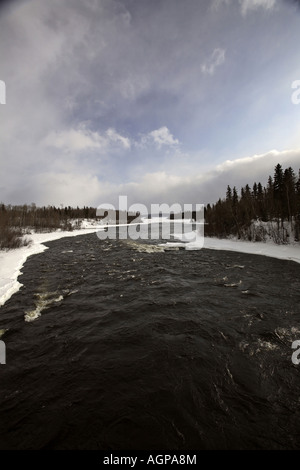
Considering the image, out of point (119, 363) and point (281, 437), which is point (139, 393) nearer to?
point (119, 363)

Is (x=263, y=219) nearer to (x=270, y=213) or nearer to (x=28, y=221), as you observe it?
(x=270, y=213)

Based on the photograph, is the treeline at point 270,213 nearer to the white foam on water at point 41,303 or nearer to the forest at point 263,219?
the forest at point 263,219

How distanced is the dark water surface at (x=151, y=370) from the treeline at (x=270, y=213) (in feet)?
66.4

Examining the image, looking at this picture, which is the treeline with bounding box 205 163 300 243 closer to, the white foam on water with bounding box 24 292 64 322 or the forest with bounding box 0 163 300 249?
the forest with bounding box 0 163 300 249

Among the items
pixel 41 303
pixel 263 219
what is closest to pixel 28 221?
pixel 41 303

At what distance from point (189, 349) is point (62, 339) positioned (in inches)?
156

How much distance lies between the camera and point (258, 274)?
494 inches

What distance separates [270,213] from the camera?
31141 mm

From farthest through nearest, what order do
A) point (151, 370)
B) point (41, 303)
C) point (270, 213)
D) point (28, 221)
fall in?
point (28, 221) → point (270, 213) → point (41, 303) → point (151, 370)

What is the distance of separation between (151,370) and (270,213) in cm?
3410

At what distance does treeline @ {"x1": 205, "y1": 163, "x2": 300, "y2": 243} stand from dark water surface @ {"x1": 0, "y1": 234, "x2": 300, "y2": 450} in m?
20.2

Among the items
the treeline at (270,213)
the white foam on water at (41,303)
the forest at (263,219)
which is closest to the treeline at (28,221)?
the forest at (263,219)

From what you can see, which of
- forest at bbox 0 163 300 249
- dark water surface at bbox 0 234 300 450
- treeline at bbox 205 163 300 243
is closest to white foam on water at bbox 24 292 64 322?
dark water surface at bbox 0 234 300 450
